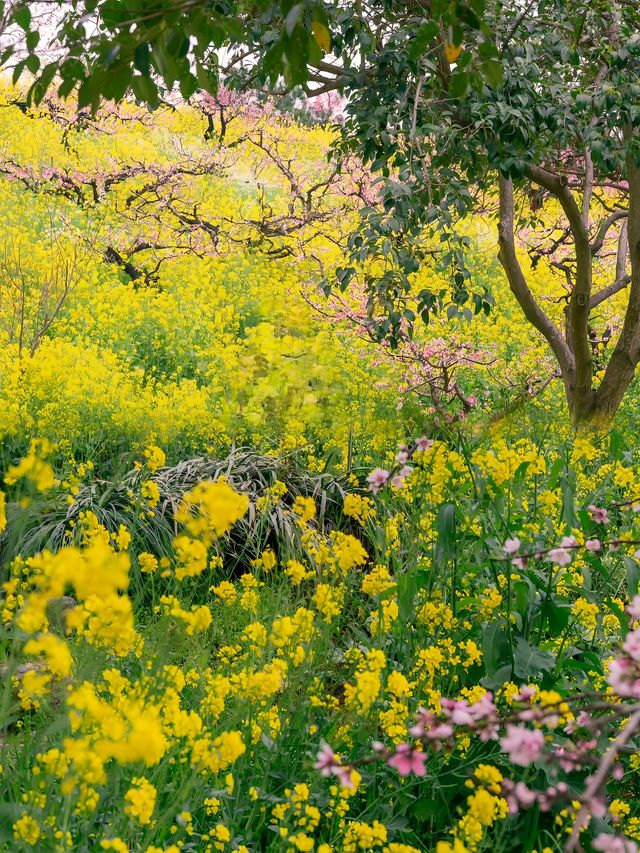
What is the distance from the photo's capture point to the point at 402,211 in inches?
165

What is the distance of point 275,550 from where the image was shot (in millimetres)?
4980

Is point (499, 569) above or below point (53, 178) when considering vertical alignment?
below

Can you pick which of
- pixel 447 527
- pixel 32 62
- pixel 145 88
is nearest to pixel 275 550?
pixel 447 527

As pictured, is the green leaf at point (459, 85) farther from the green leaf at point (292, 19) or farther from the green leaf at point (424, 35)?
the green leaf at point (292, 19)

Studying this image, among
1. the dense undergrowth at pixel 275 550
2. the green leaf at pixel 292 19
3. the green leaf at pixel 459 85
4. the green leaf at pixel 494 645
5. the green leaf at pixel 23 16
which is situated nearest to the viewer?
the green leaf at pixel 292 19

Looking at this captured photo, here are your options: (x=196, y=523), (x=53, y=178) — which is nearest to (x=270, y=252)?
(x=53, y=178)

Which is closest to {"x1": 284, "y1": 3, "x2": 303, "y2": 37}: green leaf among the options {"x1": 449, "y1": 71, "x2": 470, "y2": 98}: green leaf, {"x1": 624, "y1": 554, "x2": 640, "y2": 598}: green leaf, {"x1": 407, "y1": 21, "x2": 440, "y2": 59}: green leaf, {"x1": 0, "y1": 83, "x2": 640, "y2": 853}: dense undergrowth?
{"x1": 407, "y1": 21, "x2": 440, "y2": 59}: green leaf

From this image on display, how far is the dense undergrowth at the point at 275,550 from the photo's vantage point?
5.64ft

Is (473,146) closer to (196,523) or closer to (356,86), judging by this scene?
(356,86)

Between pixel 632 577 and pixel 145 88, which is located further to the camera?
pixel 632 577

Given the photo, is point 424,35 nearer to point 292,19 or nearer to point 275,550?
point 292,19

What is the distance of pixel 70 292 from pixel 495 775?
7.53m

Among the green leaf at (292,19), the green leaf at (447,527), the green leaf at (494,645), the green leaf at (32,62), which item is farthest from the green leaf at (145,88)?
the green leaf at (494,645)

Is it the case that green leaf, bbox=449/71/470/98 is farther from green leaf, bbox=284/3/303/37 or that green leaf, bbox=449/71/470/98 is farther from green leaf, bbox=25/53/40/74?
green leaf, bbox=25/53/40/74
